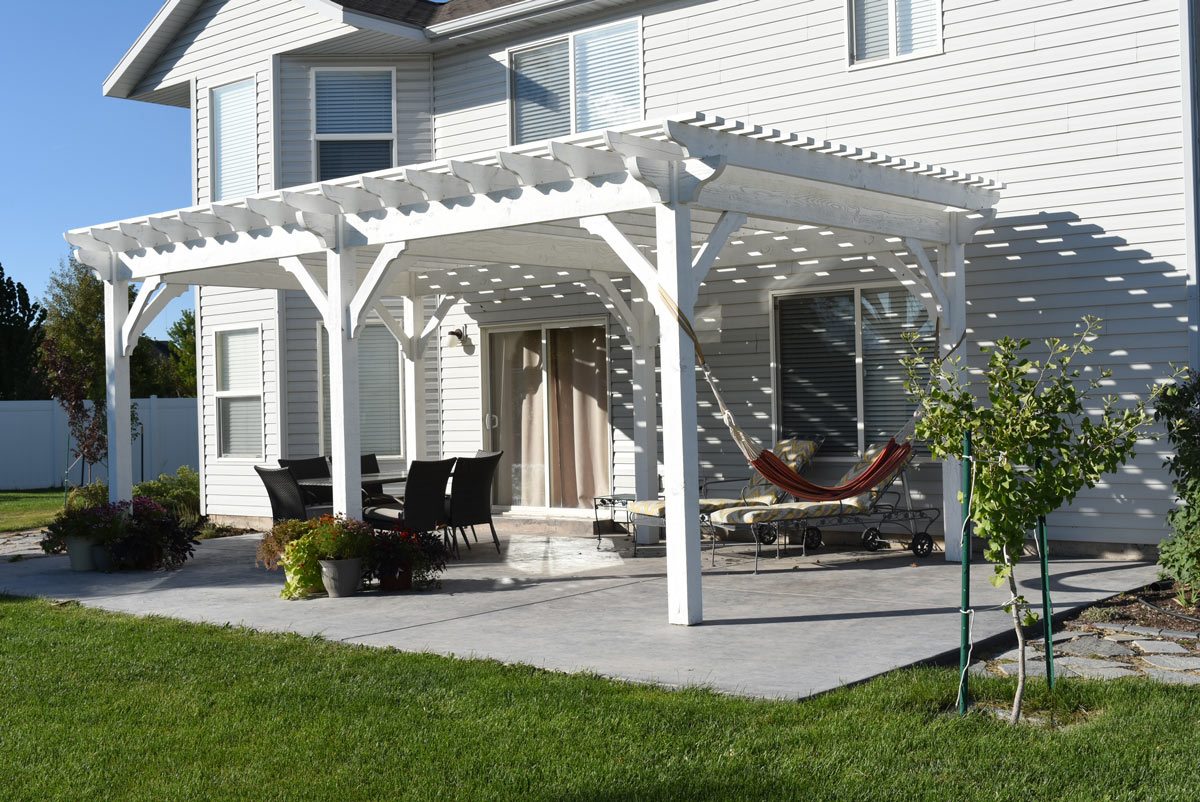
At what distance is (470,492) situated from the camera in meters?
10.4

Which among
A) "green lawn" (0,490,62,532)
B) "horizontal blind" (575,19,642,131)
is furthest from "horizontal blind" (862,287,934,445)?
"green lawn" (0,490,62,532)

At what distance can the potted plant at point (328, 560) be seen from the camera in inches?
331

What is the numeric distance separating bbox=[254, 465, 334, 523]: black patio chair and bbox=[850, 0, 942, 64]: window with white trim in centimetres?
587

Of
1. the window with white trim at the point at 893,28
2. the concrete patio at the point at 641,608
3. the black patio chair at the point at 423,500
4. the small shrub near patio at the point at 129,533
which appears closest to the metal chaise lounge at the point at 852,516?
the concrete patio at the point at 641,608

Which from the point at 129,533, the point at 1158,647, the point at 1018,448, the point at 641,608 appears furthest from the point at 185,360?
the point at 1018,448

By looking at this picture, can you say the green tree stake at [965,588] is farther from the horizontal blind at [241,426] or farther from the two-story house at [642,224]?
the horizontal blind at [241,426]

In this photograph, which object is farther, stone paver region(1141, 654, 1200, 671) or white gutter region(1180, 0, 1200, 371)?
white gutter region(1180, 0, 1200, 371)

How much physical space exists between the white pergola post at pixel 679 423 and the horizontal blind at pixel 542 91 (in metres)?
5.51

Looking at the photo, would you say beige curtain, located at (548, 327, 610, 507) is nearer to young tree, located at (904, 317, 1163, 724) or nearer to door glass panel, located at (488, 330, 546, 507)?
door glass panel, located at (488, 330, 546, 507)

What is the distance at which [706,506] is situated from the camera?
10.0m

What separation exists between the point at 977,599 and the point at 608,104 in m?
6.39

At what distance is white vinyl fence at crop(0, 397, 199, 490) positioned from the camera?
22.4 meters

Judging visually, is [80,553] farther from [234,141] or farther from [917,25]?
[917,25]

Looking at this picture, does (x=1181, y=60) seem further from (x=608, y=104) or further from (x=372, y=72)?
(x=372, y=72)
